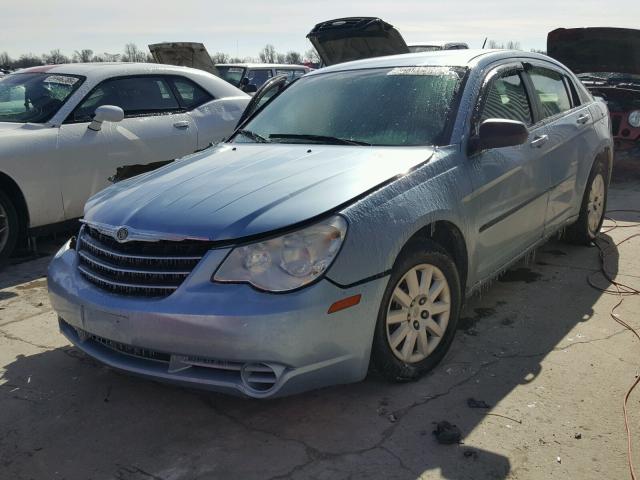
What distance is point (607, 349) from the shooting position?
3557mm

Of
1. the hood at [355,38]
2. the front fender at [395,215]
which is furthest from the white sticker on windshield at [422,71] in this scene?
the hood at [355,38]

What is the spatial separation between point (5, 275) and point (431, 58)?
12.4 feet

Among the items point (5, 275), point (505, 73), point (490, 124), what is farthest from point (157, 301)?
point (5, 275)

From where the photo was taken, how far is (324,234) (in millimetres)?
2678

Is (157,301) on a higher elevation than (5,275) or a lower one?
higher

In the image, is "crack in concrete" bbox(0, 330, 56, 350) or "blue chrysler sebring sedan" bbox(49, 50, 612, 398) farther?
"crack in concrete" bbox(0, 330, 56, 350)

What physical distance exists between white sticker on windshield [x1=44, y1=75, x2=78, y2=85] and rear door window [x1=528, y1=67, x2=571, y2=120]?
4067 millimetres

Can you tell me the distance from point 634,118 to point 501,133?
18.6ft

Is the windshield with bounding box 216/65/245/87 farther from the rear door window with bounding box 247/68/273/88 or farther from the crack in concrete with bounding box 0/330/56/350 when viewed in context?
the crack in concrete with bounding box 0/330/56/350

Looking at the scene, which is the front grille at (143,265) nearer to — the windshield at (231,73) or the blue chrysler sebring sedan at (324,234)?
the blue chrysler sebring sedan at (324,234)

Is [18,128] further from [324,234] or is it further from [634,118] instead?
[634,118]

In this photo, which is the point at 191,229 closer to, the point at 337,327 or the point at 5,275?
the point at 337,327

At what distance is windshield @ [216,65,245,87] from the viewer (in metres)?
15.2

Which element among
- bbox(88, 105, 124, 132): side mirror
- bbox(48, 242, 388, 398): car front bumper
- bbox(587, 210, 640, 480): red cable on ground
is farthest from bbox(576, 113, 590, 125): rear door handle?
bbox(88, 105, 124, 132): side mirror
